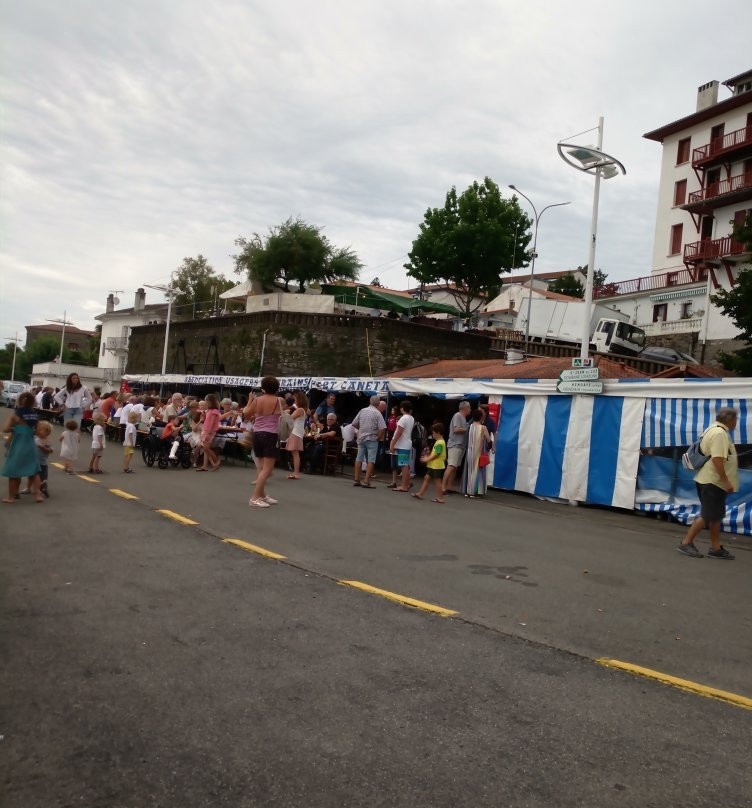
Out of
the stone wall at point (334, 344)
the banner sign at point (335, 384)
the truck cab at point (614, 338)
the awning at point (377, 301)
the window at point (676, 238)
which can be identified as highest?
the window at point (676, 238)

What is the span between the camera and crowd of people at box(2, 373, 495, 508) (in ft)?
33.5

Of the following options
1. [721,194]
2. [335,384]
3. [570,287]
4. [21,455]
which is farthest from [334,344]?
[570,287]

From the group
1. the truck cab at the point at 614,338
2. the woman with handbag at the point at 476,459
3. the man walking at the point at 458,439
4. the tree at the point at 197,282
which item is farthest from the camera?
the tree at the point at 197,282

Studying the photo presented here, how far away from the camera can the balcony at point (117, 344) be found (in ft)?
276

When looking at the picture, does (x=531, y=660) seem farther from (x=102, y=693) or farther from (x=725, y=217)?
(x=725, y=217)

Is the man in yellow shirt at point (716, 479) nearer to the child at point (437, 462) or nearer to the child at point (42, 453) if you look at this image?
the child at point (437, 462)

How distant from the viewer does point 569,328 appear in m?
36.8

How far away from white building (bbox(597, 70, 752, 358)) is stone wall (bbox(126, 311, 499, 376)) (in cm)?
1210

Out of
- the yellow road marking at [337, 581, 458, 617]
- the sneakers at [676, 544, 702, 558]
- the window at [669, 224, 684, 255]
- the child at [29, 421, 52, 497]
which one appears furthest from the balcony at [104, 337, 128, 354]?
the yellow road marking at [337, 581, 458, 617]

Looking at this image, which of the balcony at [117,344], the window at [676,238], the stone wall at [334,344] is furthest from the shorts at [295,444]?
the balcony at [117,344]

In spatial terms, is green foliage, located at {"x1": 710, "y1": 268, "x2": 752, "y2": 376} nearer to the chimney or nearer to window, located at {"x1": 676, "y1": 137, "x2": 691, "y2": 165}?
window, located at {"x1": 676, "y1": 137, "x2": 691, "y2": 165}

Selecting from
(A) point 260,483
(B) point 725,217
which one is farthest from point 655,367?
(A) point 260,483

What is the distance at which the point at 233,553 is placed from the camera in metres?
7.14

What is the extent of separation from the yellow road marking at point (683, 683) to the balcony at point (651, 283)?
1599 inches
